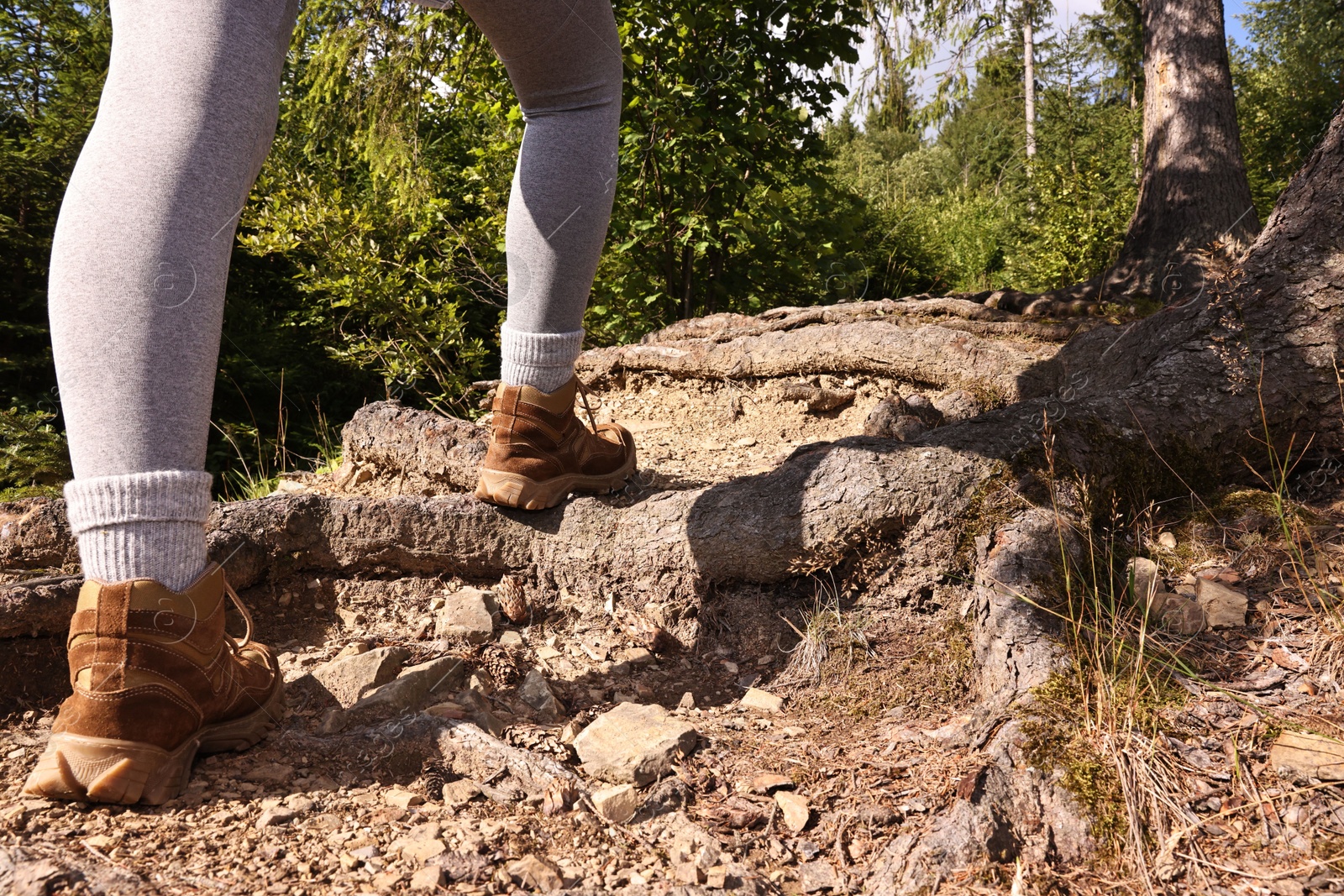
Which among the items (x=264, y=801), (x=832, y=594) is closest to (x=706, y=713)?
(x=832, y=594)

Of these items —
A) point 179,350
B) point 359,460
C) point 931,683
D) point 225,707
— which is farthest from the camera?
point 359,460

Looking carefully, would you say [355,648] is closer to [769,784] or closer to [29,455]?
[769,784]

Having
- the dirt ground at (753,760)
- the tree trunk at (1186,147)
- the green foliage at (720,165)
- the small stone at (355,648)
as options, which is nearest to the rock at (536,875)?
the dirt ground at (753,760)

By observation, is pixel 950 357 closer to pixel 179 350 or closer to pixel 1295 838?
pixel 1295 838

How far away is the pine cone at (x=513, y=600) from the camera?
1996 millimetres

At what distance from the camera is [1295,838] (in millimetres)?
1092

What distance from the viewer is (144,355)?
1212 mm

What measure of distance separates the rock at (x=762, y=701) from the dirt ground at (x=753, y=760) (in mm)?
25

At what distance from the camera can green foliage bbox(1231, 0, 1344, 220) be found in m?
11.7

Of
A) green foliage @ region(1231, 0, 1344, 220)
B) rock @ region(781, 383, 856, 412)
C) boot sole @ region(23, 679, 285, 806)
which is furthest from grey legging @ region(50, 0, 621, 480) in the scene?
green foliage @ region(1231, 0, 1344, 220)

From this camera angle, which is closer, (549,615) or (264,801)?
(264,801)

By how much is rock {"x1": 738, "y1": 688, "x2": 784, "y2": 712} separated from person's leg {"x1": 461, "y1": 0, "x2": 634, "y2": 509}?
0.66 metres

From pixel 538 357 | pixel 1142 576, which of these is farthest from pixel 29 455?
pixel 1142 576

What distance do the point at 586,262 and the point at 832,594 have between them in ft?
2.89
